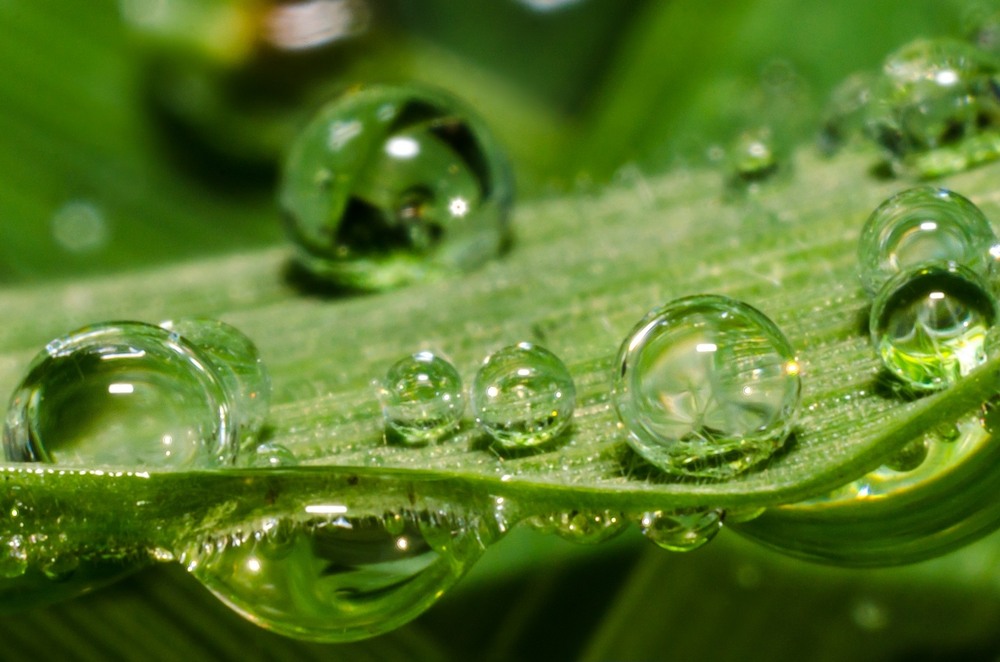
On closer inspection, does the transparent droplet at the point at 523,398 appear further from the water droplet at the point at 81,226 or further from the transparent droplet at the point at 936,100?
the water droplet at the point at 81,226

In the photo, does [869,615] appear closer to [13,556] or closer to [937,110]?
[937,110]

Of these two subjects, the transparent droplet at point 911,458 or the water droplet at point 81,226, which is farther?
the water droplet at point 81,226

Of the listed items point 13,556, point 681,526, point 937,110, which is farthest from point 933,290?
point 13,556

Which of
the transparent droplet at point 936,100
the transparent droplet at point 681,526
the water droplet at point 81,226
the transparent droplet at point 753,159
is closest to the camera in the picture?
the transparent droplet at point 681,526

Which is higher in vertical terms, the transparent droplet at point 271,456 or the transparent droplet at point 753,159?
the transparent droplet at point 753,159

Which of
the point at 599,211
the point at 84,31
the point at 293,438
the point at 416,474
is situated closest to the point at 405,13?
the point at 84,31

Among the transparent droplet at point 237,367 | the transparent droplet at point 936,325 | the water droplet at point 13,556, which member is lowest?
the water droplet at point 13,556

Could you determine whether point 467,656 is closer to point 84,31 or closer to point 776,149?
point 776,149

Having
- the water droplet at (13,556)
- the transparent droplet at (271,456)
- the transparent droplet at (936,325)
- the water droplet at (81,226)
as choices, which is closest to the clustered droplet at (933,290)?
the transparent droplet at (936,325)
